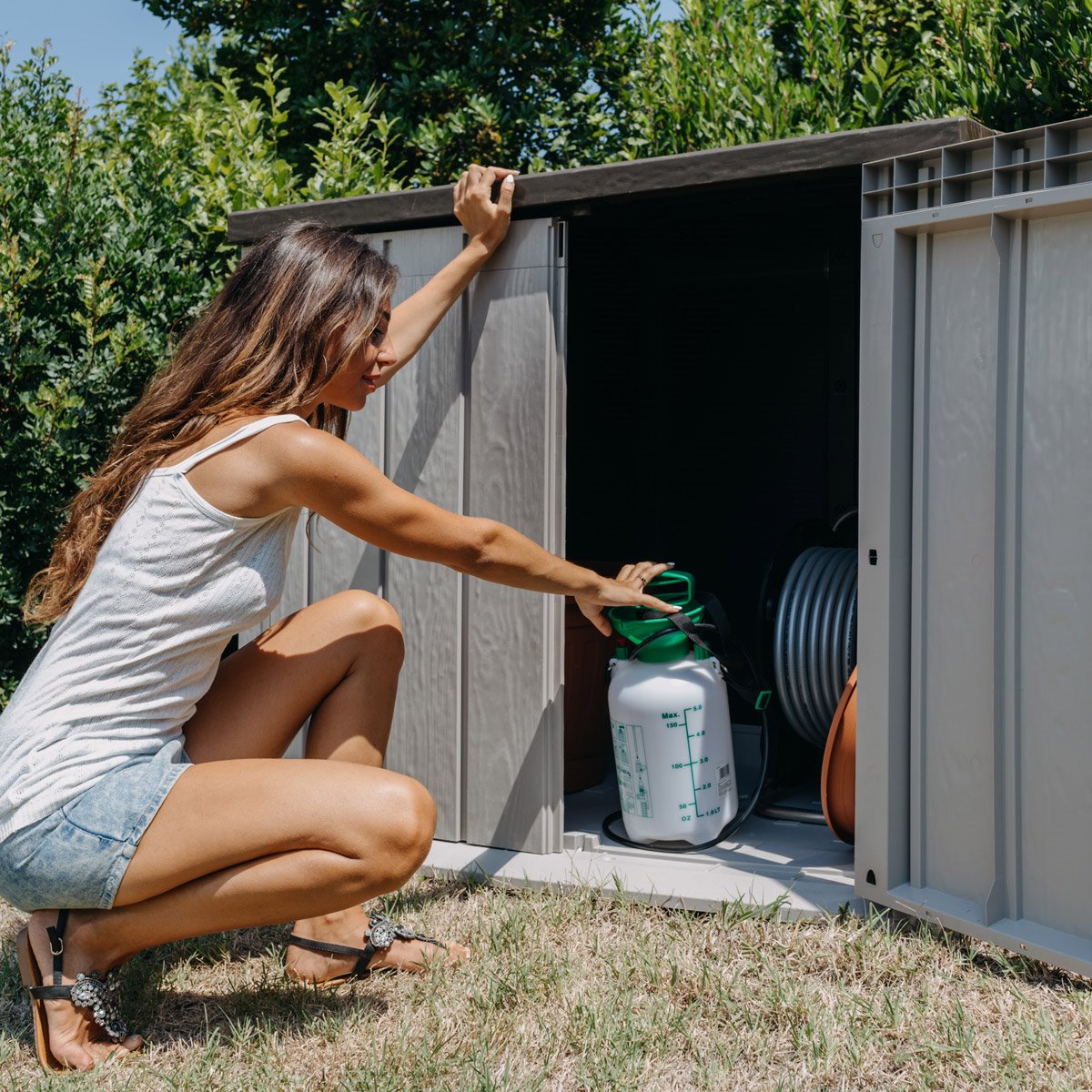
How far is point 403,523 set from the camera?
8.15 feet

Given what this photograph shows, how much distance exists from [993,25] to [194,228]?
369 centimetres

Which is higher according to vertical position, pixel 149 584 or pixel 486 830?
pixel 149 584

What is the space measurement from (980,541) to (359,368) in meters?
1.45

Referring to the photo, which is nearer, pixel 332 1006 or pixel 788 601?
pixel 332 1006

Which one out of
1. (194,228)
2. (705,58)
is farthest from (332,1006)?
(705,58)

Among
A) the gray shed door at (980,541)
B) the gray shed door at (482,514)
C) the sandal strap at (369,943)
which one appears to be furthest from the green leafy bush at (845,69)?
the sandal strap at (369,943)

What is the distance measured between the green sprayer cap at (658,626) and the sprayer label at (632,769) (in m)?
0.21

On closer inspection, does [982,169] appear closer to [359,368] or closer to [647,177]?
[647,177]

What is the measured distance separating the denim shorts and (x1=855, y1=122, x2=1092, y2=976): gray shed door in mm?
1664

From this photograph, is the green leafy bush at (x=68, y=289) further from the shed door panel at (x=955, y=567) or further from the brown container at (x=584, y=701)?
the shed door panel at (x=955, y=567)

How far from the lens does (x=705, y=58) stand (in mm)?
A: 6707

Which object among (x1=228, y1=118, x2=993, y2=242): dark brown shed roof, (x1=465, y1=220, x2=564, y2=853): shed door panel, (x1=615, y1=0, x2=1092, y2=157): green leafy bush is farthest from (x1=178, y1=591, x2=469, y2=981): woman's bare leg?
(x1=615, y1=0, x2=1092, y2=157): green leafy bush

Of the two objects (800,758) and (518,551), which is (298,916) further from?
(800,758)

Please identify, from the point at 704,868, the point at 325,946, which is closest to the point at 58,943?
the point at 325,946
